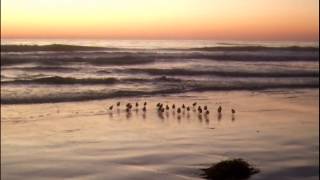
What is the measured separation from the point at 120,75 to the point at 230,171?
18.5 metres

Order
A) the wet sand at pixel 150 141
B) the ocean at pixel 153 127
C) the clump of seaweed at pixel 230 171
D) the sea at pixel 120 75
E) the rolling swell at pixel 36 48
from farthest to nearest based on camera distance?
the rolling swell at pixel 36 48 → the sea at pixel 120 75 → the ocean at pixel 153 127 → the wet sand at pixel 150 141 → the clump of seaweed at pixel 230 171

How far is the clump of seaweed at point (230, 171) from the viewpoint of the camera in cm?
691

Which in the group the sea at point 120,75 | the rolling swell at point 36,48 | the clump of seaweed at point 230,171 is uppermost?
the rolling swell at point 36,48

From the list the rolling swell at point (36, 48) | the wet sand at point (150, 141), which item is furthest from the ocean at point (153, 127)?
the rolling swell at point (36, 48)

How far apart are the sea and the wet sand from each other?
307 centimetres

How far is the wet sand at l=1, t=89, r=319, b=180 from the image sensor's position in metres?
7.50

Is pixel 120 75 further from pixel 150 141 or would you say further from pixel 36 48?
pixel 150 141

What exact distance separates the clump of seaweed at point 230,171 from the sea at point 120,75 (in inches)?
361

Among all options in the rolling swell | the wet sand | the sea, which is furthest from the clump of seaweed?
the rolling swell

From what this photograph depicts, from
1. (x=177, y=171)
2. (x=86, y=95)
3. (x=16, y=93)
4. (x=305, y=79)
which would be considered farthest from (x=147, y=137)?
(x=305, y=79)

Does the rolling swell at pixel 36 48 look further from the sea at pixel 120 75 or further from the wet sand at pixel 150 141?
the wet sand at pixel 150 141

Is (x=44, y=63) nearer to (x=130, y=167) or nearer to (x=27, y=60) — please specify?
(x=27, y=60)

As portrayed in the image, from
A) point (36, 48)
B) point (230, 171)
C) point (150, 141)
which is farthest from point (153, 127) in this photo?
point (36, 48)

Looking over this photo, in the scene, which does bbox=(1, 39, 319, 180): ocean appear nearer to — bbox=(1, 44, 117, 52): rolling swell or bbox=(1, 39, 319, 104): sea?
bbox=(1, 39, 319, 104): sea
